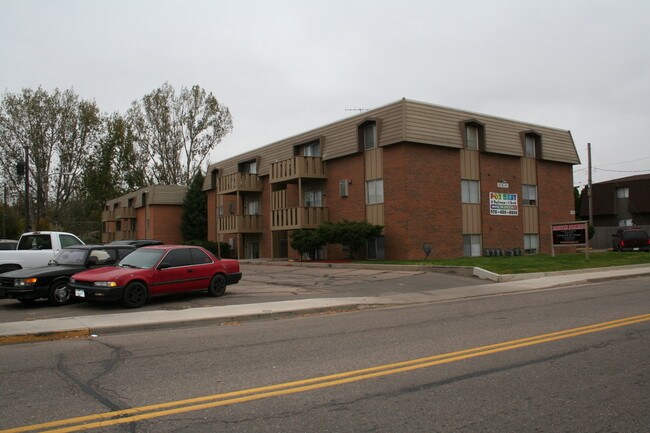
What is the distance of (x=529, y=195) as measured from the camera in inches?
1273

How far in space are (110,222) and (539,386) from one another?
2552 inches

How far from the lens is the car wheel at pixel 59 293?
13062mm

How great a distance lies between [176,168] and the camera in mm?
58062

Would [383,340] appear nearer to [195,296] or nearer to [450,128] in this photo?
[195,296]

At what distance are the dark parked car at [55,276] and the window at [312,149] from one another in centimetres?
1855

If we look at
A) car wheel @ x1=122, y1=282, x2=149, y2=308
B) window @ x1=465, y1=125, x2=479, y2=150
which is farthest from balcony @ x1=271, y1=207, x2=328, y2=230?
car wheel @ x1=122, y1=282, x2=149, y2=308

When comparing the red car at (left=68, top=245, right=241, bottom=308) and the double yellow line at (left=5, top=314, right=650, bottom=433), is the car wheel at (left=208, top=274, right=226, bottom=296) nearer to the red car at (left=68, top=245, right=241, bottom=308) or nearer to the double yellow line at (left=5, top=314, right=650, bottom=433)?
the red car at (left=68, top=245, right=241, bottom=308)

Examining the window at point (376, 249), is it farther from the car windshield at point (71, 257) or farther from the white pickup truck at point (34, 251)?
the car windshield at point (71, 257)

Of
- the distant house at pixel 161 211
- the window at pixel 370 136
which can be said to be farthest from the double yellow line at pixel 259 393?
the distant house at pixel 161 211

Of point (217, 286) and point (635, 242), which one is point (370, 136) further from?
point (635, 242)

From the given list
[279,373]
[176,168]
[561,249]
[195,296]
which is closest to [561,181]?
[561,249]

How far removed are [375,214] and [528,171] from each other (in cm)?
1053

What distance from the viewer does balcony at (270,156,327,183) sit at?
3044cm

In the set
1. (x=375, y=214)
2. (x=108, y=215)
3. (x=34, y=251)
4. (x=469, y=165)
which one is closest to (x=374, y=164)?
(x=375, y=214)
